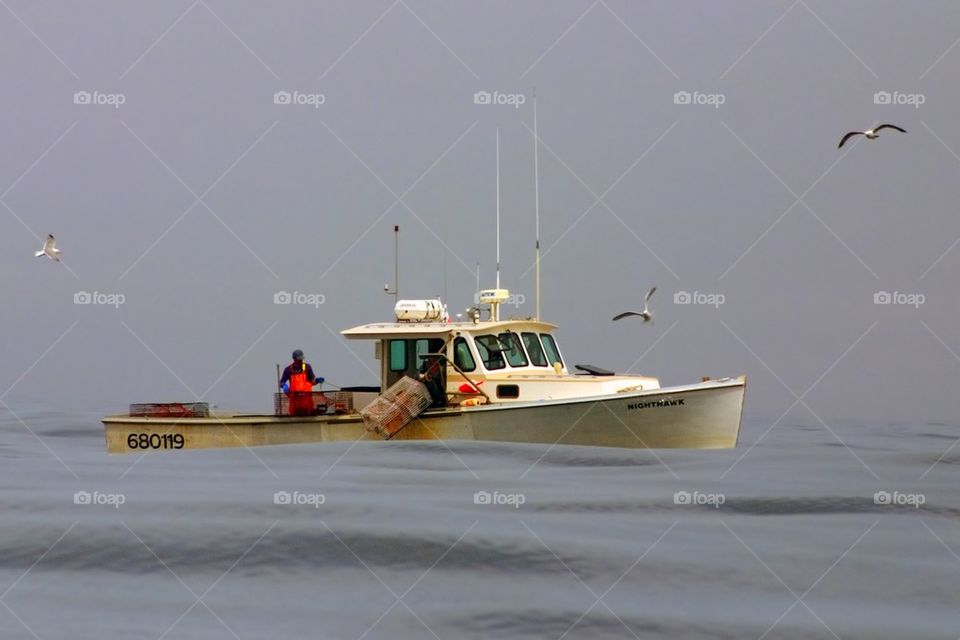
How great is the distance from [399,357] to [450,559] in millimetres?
12774

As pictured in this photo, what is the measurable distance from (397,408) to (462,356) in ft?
6.00

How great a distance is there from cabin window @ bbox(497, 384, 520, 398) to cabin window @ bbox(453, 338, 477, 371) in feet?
2.00

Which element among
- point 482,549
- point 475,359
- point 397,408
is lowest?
point 482,549

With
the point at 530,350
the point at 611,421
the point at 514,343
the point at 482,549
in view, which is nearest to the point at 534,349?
the point at 530,350

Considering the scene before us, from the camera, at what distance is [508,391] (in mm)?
25578

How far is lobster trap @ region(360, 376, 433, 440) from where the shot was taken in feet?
80.7

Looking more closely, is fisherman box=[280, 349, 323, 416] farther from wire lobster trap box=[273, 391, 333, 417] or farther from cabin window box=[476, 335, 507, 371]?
cabin window box=[476, 335, 507, 371]

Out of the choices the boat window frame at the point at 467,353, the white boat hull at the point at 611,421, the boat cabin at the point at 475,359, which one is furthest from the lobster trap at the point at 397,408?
the boat window frame at the point at 467,353

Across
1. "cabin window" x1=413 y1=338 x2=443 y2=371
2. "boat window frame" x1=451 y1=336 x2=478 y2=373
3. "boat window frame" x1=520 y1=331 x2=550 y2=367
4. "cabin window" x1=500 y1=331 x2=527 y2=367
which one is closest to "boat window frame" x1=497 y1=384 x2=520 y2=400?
"boat window frame" x1=451 y1=336 x2=478 y2=373

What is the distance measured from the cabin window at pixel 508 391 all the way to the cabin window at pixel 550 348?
1577 millimetres

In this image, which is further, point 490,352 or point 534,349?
point 534,349

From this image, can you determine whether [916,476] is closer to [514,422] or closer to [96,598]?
[514,422]

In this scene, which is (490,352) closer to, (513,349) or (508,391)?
(513,349)

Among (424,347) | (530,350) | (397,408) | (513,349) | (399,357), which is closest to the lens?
(397,408)
